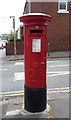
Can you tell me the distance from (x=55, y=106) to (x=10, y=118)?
127 centimetres

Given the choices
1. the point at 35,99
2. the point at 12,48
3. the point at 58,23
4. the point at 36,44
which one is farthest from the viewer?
the point at 12,48

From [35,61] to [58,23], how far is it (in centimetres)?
1824


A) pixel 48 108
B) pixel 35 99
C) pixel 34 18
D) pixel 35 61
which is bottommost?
pixel 48 108

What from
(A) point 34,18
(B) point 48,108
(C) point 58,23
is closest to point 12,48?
(C) point 58,23

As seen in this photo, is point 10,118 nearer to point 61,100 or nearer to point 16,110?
point 16,110

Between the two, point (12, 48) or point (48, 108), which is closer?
point (48, 108)

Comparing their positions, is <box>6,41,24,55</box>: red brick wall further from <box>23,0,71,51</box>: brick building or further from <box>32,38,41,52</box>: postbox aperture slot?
<box>32,38,41,52</box>: postbox aperture slot

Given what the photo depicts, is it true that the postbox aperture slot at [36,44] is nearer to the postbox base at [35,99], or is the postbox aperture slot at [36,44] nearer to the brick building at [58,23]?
the postbox base at [35,99]

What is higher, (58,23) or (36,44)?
(58,23)

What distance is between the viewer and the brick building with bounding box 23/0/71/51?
20922 mm

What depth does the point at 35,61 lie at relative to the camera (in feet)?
13.4

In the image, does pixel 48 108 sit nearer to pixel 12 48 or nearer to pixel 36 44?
→ pixel 36 44

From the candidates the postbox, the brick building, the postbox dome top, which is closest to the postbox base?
the postbox

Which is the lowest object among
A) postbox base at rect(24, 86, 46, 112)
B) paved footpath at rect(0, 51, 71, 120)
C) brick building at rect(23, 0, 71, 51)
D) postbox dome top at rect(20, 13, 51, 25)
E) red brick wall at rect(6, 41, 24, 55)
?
paved footpath at rect(0, 51, 71, 120)
